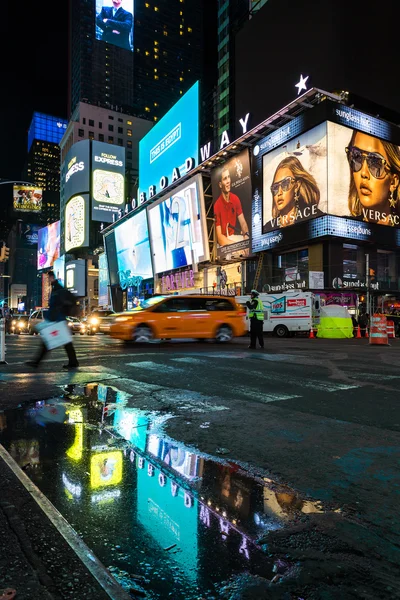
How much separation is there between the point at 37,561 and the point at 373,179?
36224 mm

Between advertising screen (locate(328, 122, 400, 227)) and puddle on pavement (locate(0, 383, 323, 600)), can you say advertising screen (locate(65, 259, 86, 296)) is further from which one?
puddle on pavement (locate(0, 383, 323, 600))

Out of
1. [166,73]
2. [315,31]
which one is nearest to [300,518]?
[315,31]

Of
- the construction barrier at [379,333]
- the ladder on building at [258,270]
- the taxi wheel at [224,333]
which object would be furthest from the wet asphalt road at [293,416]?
the ladder on building at [258,270]

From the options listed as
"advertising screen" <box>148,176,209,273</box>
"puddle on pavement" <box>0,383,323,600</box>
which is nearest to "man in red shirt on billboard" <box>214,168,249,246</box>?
"advertising screen" <box>148,176,209,273</box>

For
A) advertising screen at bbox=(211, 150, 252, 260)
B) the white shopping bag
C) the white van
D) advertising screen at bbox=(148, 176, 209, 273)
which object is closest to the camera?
the white shopping bag

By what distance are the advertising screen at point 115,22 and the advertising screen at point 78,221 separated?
91.6 m

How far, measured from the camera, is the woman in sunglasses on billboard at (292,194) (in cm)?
3141

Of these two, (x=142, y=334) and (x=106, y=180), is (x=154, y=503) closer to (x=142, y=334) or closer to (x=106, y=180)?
(x=142, y=334)

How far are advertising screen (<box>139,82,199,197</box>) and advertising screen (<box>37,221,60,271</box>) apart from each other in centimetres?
5473

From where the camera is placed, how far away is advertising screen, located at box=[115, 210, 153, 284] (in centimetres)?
5562

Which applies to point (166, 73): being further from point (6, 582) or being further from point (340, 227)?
point (6, 582)

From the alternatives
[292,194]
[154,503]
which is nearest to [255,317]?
[154,503]

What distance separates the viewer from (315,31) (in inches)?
1471

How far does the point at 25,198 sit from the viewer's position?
7025cm
